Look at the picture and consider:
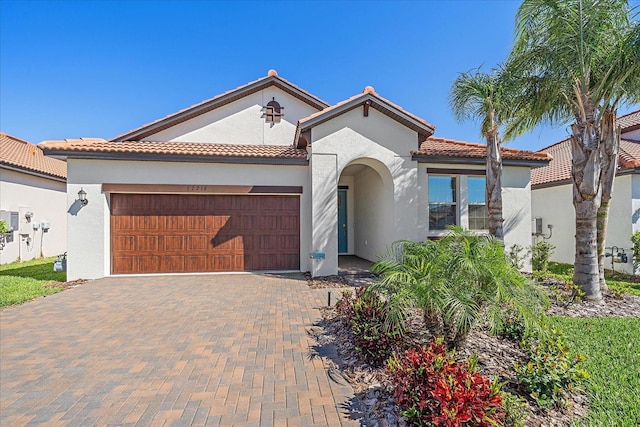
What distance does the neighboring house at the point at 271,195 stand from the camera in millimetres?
10328

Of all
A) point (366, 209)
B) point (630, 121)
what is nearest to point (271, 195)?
point (366, 209)

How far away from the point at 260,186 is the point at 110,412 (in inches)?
330

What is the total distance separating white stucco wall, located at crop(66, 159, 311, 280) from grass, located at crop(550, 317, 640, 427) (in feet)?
25.7

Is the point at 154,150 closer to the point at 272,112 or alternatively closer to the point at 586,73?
the point at 272,112

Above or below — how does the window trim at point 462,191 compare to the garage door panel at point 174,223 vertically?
above

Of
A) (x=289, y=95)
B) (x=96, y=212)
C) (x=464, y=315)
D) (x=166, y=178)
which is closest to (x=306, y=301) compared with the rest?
(x=464, y=315)

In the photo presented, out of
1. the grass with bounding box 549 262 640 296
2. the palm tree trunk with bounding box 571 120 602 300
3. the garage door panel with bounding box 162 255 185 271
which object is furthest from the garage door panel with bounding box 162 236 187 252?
the grass with bounding box 549 262 640 296

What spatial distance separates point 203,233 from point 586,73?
12.1 m

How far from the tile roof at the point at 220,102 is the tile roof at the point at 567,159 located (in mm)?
11652

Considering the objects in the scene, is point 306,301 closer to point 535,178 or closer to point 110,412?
point 110,412

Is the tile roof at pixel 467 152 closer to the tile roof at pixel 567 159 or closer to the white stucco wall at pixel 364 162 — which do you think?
the white stucco wall at pixel 364 162

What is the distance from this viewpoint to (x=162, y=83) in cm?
1617

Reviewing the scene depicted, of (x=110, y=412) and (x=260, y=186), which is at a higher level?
(x=260, y=186)

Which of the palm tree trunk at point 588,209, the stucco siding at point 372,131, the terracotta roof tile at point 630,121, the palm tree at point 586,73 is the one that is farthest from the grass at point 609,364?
the terracotta roof tile at point 630,121
